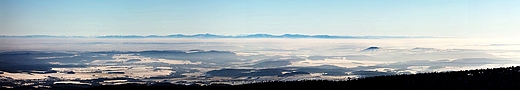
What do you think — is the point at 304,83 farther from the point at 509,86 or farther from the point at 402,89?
the point at 509,86

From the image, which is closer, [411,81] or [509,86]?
[509,86]

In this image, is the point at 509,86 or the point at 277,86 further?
the point at 277,86

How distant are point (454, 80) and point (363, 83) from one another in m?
4.27

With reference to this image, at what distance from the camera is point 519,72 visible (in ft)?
86.1

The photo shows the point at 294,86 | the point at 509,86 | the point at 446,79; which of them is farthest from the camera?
the point at 294,86

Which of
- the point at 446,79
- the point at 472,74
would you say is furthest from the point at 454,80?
the point at 472,74

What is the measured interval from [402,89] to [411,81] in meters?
2.18

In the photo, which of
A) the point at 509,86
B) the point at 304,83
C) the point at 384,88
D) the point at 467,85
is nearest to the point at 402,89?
the point at 384,88

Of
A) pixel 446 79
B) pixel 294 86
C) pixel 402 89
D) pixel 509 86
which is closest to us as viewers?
pixel 509 86

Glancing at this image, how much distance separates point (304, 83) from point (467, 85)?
8562 millimetres

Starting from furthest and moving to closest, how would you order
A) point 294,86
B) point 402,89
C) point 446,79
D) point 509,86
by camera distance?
point 294,86 < point 446,79 < point 402,89 < point 509,86

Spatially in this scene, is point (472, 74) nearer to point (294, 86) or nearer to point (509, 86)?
point (509, 86)

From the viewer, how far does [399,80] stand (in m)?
26.8

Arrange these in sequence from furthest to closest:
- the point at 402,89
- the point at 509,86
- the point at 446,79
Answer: the point at 446,79 → the point at 402,89 → the point at 509,86
